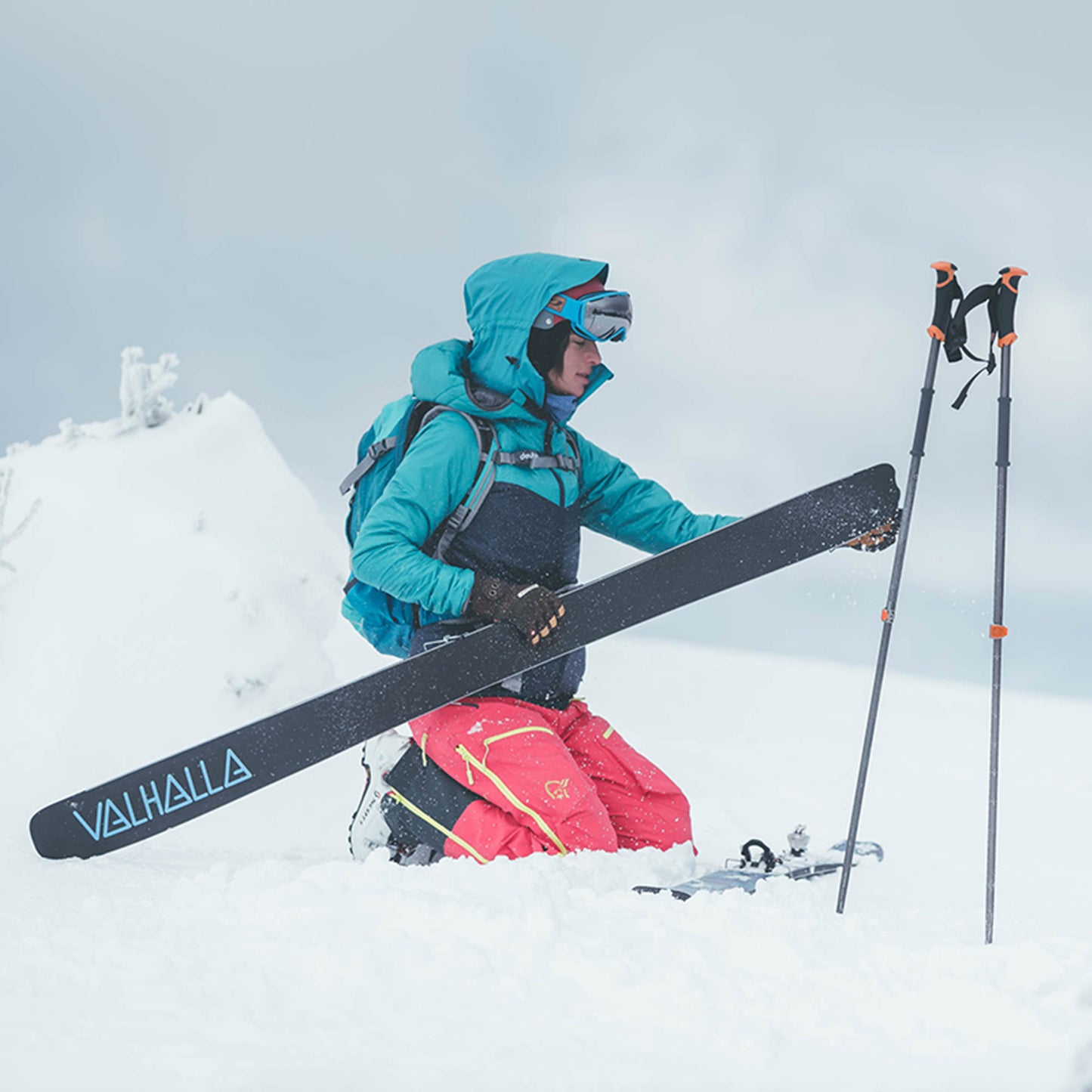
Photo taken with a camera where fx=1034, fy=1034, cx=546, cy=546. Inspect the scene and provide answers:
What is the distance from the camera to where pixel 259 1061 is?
174 cm

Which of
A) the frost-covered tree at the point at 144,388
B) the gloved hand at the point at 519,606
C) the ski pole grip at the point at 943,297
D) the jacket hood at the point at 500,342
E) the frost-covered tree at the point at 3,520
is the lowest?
the gloved hand at the point at 519,606

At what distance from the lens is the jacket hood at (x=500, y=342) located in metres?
3.53

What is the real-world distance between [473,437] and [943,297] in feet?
4.96

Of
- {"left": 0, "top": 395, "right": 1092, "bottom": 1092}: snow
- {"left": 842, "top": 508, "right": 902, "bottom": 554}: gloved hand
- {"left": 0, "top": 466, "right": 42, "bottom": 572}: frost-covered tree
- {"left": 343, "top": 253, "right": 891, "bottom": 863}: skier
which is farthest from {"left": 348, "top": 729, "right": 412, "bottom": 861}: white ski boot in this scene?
{"left": 0, "top": 466, "right": 42, "bottom": 572}: frost-covered tree

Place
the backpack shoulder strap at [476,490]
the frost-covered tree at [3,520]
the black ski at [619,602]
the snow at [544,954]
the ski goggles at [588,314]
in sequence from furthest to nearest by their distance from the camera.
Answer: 1. the frost-covered tree at [3,520]
2. the ski goggles at [588,314]
3. the backpack shoulder strap at [476,490]
4. the black ski at [619,602]
5. the snow at [544,954]

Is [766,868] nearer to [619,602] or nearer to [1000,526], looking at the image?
[619,602]

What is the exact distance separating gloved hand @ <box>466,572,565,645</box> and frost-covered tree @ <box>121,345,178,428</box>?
20.5ft

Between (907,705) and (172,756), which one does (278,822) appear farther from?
(907,705)

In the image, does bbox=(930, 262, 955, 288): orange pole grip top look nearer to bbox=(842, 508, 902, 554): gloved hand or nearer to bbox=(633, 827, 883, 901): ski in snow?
bbox=(842, 508, 902, 554): gloved hand

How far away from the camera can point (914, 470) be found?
2846 millimetres

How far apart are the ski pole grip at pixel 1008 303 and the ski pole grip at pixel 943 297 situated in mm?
114

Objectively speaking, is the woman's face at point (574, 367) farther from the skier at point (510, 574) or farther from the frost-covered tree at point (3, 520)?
the frost-covered tree at point (3, 520)

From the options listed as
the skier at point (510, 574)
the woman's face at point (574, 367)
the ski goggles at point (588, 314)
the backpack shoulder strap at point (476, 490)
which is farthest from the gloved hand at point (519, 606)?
the ski goggles at point (588, 314)

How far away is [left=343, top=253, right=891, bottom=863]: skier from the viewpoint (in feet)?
10.6
